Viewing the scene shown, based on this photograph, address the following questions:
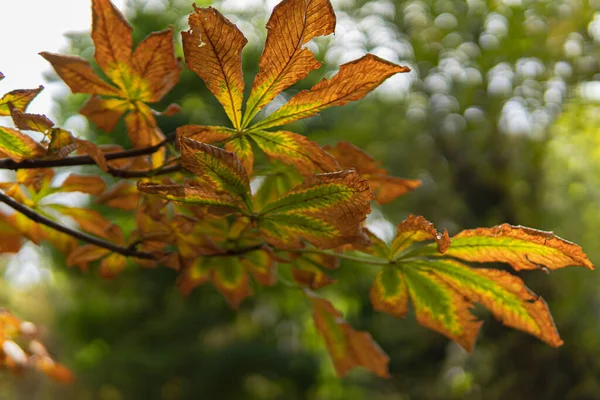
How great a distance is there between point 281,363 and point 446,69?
2888 mm

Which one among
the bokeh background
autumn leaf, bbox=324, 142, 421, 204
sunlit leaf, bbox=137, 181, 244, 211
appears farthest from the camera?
the bokeh background

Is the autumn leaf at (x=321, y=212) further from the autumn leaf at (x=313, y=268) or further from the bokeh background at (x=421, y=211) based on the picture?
the bokeh background at (x=421, y=211)

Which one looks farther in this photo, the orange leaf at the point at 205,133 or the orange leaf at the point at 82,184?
the orange leaf at the point at 82,184

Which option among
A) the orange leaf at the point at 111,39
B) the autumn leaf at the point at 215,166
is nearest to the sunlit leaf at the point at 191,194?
the autumn leaf at the point at 215,166

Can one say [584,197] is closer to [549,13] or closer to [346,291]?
[549,13]

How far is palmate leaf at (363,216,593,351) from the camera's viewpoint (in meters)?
0.28

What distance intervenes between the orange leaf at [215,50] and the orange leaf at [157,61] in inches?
2.9

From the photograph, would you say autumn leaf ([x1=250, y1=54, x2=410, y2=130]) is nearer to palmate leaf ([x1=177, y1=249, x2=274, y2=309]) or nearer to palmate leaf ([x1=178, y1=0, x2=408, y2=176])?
palmate leaf ([x1=178, y1=0, x2=408, y2=176])

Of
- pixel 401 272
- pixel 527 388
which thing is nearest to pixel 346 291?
pixel 527 388

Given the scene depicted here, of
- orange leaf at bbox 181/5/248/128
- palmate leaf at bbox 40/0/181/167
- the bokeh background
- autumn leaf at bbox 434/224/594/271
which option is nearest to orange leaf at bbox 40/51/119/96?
palmate leaf at bbox 40/0/181/167

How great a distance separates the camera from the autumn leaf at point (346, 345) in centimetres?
40

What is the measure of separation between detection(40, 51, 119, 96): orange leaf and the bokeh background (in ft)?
11.3

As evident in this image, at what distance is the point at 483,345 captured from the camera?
3.83 metres

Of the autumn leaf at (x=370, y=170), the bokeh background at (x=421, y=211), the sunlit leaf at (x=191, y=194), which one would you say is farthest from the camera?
the bokeh background at (x=421, y=211)
